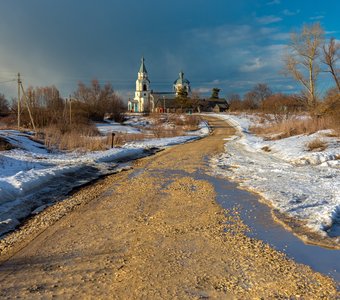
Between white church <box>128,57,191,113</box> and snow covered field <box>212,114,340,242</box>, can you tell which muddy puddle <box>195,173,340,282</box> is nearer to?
snow covered field <box>212,114,340,242</box>

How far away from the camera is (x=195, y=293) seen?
4.18 m

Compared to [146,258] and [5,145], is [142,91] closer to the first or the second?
[5,145]

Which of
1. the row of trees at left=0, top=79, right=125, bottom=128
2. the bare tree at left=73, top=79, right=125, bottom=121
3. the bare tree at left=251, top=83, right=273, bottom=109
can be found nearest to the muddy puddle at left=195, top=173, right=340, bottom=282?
the row of trees at left=0, top=79, right=125, bottom=128

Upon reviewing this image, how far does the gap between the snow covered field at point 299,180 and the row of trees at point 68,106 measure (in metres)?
20.3

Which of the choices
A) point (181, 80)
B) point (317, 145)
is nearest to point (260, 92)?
point (181, 80)

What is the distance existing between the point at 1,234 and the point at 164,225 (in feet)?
9.36

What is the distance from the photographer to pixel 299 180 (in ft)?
37.8

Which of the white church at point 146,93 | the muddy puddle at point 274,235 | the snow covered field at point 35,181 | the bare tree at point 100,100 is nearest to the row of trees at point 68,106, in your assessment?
the bare tree at point 100,100

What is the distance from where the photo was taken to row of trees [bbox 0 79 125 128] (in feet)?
126

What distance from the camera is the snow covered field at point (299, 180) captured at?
750 cm

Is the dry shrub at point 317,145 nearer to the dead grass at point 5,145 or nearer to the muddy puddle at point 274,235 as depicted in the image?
the muddy puddle at point 274,235

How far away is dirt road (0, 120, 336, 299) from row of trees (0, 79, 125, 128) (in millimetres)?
25704

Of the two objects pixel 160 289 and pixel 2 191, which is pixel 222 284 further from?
pixel 2 191

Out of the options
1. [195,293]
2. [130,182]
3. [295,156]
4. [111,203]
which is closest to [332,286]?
[195,293]
